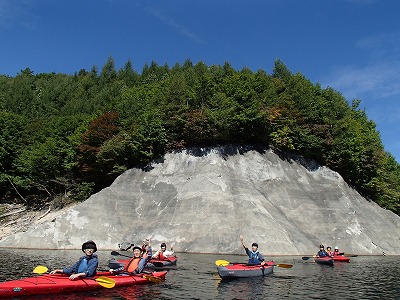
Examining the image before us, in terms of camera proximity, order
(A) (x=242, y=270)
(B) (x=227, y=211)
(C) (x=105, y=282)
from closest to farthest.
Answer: (C) (x=105, y=282), (A) (x=242, y=270), (B) (x=227, y=211)

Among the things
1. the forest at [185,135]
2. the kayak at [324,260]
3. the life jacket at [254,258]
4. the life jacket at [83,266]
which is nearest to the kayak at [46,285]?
the life jacket at [83,266]

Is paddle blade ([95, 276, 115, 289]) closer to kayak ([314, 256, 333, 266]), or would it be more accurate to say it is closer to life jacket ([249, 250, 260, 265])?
life jacket ([249, 250, 260, 265])

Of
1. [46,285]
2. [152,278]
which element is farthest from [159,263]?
[46,285]

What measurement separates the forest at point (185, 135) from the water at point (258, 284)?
82.4ft

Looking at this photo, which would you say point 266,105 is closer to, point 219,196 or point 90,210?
point 219,196

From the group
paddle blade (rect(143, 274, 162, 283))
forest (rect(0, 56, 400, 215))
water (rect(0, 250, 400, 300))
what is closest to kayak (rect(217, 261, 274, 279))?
water (rect(0, 250, 400, 300))

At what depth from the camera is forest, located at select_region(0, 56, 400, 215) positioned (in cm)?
5288

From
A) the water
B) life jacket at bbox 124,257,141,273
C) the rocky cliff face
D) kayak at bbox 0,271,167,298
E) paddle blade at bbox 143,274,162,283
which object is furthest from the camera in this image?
the rocky cliff face

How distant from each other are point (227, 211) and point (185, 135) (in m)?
14.6

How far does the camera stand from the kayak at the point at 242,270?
22672mm

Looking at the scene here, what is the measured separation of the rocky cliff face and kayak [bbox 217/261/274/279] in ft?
44.8

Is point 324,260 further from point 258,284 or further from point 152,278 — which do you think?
point 152,278

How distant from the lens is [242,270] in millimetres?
23562

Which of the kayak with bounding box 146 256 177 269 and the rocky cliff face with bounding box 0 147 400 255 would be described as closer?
the kayak with bounding box 146 256 177 269
